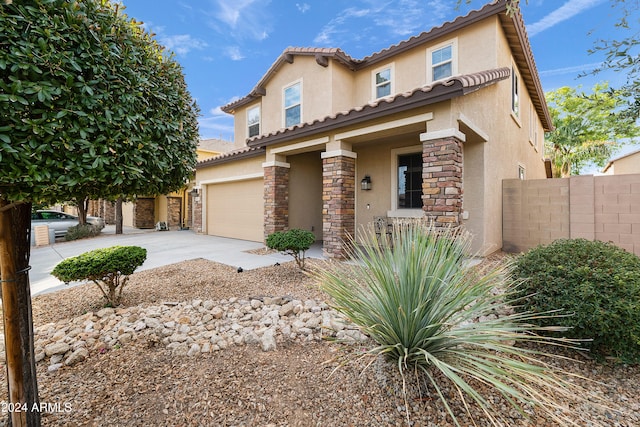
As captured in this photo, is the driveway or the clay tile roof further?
the driveway

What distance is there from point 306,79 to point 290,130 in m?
3.66

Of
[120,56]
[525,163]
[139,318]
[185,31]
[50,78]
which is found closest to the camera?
[50,78]

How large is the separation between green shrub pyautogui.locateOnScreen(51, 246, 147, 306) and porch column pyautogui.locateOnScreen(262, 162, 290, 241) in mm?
4473

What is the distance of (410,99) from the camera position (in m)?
5.48

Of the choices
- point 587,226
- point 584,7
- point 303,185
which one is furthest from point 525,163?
point 303,185

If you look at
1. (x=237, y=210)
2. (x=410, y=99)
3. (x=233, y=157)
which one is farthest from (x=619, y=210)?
(x=237, y=210)

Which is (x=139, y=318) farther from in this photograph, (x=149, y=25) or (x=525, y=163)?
(x=525, y=163)

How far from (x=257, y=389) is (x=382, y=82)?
955cm

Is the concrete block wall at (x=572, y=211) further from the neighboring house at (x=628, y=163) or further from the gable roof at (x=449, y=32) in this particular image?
the neighboring house at (x=628, y=163)

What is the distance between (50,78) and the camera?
1.58 m

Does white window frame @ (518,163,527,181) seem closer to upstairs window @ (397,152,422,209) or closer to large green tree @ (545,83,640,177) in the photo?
upstairs window @ (397,152,422,209)

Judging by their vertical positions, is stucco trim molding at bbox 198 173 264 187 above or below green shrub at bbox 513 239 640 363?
above

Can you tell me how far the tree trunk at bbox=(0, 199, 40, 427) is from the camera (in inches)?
75.1

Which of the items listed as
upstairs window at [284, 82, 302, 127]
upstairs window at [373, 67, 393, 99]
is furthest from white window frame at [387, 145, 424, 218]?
upstairs window at [284, 82, 302, 127]
